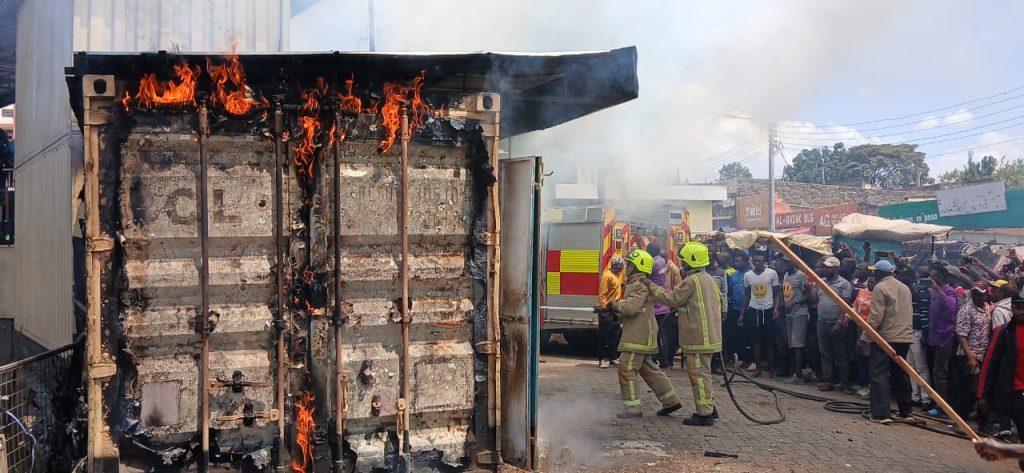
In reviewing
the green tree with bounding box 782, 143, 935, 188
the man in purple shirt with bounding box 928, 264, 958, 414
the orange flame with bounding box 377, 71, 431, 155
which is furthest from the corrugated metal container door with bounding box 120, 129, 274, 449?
the green tree with bounding box 782, 143, 935, 188

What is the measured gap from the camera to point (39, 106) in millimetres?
7516

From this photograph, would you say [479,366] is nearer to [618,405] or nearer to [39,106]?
[618,405]

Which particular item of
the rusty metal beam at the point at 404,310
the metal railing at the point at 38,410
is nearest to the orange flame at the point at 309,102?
the rusty metal beam at the point at 404,310

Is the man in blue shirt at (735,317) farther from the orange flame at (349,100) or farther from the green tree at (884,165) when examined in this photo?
the green tree at (884,165)

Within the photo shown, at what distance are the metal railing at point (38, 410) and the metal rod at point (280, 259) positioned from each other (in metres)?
1.39

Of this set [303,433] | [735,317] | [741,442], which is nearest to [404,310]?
[303,433]

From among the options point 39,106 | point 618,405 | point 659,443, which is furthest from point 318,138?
point 39,106

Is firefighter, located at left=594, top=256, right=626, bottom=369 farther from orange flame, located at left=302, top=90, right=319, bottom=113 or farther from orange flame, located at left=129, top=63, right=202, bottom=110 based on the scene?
orange flame, located at left=129, top=63, right=202, bottom=110

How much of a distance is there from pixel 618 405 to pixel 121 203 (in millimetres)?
5690

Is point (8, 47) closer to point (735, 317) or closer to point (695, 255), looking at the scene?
point (695, 255)

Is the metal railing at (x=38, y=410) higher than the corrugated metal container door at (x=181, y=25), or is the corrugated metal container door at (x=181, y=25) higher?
the corrugated metal container door at (x=181, y=25)

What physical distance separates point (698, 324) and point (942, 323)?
2720 millimetres

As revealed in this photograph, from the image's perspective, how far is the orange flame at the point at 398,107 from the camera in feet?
12.1

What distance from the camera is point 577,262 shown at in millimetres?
11516
